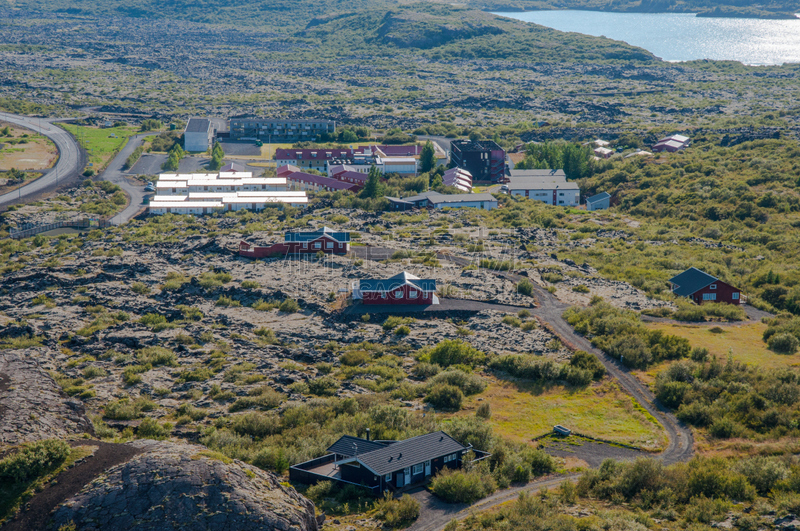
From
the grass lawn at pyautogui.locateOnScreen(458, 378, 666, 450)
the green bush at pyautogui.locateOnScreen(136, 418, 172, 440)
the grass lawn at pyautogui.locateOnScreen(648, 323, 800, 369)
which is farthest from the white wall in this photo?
the green bush at pyautogui.locateOnScreen(136, 418, 172, 440)

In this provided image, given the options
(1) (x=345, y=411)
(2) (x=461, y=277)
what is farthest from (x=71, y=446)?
(2) (x=461, y=277)

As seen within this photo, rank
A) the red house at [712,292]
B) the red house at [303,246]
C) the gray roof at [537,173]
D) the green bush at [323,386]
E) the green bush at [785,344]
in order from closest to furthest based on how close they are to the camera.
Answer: the green bush at [323,386] → the green bush at [785,344] → the red house at [712,292] → the red house at [303,246] → the gray roof at [537,173]

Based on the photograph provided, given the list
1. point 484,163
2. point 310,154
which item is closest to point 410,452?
point 484,163

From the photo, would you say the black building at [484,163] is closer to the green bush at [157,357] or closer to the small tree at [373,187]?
the small tree at [373,187]

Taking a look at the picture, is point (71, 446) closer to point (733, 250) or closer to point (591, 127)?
point (733, 250)

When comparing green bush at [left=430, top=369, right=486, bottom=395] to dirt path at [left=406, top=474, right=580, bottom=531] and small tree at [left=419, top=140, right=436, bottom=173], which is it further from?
small tree at [left=419, top=140, right=436, bottom=173]

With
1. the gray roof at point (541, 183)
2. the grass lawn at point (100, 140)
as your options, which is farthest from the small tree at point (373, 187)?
the grass lawn at point (100, 140)
